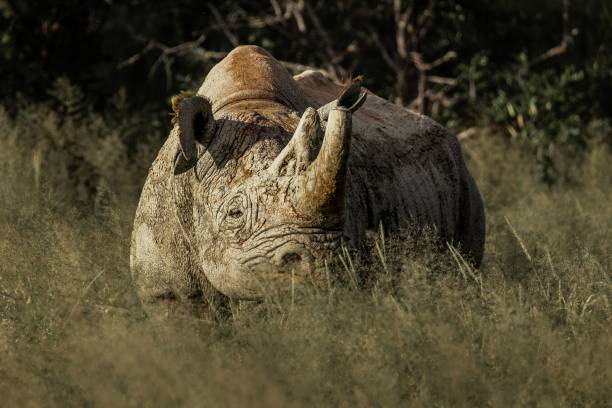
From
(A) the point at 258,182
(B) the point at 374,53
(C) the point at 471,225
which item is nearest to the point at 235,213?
(A) the point at 258,182

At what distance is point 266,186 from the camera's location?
5469mm

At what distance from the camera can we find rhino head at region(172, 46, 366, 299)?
516 centimetres

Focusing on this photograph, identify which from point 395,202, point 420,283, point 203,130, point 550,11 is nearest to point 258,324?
point 420,283

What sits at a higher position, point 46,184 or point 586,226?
point 46,184

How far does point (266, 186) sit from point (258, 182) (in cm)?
8

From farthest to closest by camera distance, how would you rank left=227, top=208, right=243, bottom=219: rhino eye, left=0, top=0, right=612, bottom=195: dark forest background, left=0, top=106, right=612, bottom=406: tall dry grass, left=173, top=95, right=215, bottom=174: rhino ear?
left=0, top=0, right=612, bottom=195: dark forest background, left=173, top=95, right=215, bottom=174: rhino ear, left=227, top=208, right=243, bottom=219: rhino eye, left=0, top=106, right=612, bottom=406: tall dry grass

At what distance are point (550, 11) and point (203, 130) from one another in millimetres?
8656

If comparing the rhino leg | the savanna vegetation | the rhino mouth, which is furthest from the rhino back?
the rhino mouth

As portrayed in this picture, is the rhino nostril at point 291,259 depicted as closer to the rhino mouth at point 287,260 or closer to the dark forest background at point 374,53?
the rhino mouth at point 287,260

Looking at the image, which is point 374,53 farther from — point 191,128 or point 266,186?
point 266,186

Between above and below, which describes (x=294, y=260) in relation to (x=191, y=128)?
below

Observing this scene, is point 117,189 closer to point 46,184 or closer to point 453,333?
point 46,184

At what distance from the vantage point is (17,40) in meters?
12.4

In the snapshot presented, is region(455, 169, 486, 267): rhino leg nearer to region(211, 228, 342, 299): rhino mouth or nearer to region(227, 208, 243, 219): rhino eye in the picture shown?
region(227, 208, 243, 219): rhino eye
